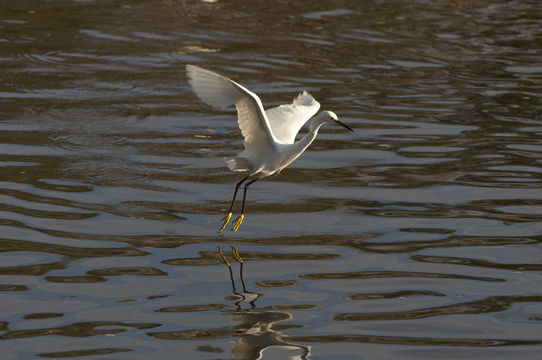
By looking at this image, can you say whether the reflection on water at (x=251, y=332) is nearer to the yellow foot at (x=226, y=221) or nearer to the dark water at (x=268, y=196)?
the dark water at (x=268, y=196)

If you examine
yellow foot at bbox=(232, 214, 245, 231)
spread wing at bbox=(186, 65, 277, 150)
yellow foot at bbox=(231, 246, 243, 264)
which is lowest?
yellow foot at bbox=(231, 246, 243, 264)

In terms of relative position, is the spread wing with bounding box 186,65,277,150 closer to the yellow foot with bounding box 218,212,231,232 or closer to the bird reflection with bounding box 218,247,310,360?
the yellow foot with bounding box 218,212,231,232

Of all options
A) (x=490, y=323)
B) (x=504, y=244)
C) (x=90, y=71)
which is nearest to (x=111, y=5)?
(x=90, y=71)

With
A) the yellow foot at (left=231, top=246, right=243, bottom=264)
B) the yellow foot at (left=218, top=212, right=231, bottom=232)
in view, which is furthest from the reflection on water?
the yellow foot at (left=218, top=212, right=231, bottom=232)

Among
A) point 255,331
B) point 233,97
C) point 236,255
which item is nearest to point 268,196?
point 236,255

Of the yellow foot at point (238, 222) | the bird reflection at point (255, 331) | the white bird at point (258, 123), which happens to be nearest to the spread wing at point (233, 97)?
the white bird at point (258, 123)

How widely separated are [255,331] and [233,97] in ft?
6.92

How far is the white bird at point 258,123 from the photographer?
786cm

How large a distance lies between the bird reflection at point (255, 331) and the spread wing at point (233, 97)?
4.89 ft

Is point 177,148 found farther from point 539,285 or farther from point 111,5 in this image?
point 111,5

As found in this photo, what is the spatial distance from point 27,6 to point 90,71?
15.1 feet

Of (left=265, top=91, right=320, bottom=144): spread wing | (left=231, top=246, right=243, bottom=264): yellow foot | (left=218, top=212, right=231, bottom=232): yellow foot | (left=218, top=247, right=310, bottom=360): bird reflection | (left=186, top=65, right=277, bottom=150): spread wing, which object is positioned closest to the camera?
(left=218, top=247, right=310, bottom=360): bird reflection

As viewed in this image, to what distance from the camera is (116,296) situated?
25.0 ft

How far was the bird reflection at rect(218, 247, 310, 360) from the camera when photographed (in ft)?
21.8
